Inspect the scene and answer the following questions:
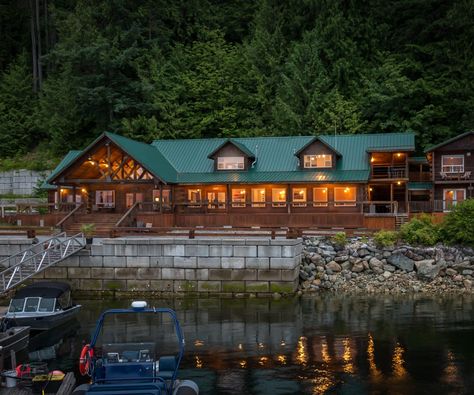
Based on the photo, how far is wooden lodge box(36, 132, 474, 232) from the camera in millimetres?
40688

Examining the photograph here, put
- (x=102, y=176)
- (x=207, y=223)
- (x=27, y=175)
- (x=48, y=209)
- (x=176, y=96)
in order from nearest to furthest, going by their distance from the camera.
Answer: (x=207, y=223) < (x=102, y=176) < (x=48, y=209) < (x=27, y=175) < (x=176, y=96)

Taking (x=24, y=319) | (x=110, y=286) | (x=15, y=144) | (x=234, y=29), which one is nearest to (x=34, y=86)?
(x=15, y=144)

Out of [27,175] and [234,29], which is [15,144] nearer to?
[27,175]

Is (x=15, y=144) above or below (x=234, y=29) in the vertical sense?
below

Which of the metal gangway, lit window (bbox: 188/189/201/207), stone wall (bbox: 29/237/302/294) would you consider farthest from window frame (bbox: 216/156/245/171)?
the metal gangway

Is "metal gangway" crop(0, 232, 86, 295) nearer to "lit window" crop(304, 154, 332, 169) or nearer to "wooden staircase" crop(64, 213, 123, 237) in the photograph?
"wooden staircase" crop(64, 213, 123, 237)

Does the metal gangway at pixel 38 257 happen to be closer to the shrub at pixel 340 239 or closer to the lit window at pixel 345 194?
the shrub at pixel 340 239

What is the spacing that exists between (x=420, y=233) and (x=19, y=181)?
1783 inches

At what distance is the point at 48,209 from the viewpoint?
4894cm

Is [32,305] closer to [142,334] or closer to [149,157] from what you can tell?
[142,334]

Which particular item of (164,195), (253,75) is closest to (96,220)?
(164,195)

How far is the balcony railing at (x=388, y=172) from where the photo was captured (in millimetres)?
43438

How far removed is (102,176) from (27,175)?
20.2m

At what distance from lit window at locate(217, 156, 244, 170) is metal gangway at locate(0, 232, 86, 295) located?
16.6 m
